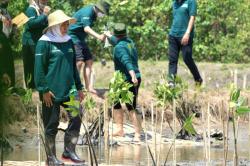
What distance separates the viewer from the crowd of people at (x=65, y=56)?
7426mm

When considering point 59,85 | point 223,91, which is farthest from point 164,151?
point 223,91

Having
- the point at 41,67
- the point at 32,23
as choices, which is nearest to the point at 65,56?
A: the point at 41,67

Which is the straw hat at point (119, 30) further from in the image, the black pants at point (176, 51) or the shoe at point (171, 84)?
the black pants at point (176, 51)

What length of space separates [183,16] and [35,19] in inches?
120

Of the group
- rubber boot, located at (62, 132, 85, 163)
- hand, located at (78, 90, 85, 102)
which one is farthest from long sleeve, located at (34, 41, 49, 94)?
rubber boot, located at (62, 132, 85, 163)

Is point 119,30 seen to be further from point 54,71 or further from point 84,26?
point 54,71

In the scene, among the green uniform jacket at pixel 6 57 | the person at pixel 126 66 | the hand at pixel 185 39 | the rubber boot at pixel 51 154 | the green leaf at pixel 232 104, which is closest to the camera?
the green uniform jacket at pixel 6 57

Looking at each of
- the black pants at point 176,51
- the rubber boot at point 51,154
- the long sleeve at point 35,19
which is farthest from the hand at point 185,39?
the rubber boot at point 51,154

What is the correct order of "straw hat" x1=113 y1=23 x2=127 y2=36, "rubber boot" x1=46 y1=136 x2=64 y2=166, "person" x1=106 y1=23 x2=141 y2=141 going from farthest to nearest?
"straw hat" x1=113 y1=23 x2=127 y2=36 → "person" x1=106 y1=23 x2=141 y2=141 → "rubber boot" x1=46 y1=136 x2=64 y2=166

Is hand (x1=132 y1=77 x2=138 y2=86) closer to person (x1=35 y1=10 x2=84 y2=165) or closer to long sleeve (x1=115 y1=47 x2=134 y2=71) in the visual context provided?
long sleeve (x1=115 y1=47 x2=134 y2=71)

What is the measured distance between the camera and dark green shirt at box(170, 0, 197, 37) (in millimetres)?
11836

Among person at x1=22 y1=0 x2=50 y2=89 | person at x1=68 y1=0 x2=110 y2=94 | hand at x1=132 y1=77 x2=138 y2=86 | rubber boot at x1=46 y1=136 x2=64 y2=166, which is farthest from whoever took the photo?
person at x1=68 y1=0 x2=110 y2=94

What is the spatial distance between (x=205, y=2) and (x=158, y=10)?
125 centimetres

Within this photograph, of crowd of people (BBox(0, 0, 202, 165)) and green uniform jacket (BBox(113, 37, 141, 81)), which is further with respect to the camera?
green uniform jacket (BBox(113, 37, 141, 81))
